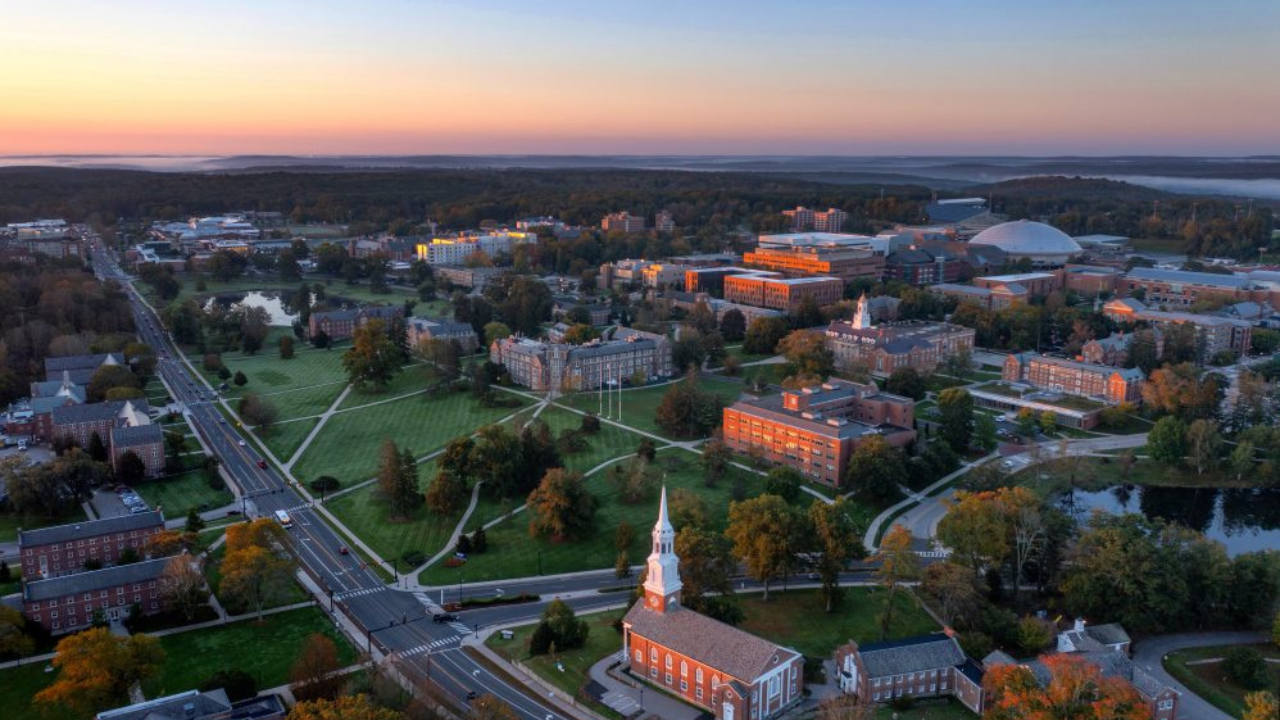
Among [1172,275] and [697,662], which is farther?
[1172,275]

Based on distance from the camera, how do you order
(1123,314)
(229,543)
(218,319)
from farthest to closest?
1. (1123,314)
2. (218,319)
3. (229,543)

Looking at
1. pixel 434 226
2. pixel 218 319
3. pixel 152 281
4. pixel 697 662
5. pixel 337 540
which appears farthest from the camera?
pixel 434 226

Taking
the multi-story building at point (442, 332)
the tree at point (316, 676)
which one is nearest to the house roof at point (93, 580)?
the tree at point (316, 676)

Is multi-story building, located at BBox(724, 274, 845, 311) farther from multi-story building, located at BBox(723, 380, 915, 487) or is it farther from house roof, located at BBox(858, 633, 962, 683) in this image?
house roof, located at BBox(858, 633, 962, 683)

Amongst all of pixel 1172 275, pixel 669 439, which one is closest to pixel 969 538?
pixel 669 439

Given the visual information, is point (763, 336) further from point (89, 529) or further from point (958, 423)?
point (89, 529)

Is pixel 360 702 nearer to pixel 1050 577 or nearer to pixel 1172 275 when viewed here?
pixel 1050 577

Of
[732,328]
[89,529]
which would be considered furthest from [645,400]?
[89,529]
